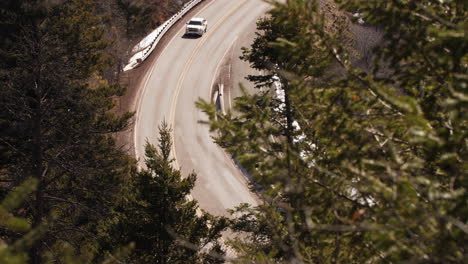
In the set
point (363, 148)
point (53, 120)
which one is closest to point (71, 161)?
point (53, 120)

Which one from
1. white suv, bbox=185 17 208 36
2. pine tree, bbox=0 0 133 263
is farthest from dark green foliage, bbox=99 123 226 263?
white suv, bbox=185 17 208 36

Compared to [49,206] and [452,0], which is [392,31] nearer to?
[452,0]

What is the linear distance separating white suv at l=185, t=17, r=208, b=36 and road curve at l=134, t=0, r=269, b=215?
59 centimetres

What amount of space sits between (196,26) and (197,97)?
8.73 metres

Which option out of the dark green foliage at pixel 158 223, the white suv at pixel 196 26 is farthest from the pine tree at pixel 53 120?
the white suv at pixel 196 26

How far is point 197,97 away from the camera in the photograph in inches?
1144

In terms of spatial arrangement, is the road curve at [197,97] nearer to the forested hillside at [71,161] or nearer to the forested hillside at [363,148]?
the forested hillside at [71,161]

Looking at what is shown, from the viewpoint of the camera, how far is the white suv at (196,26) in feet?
115

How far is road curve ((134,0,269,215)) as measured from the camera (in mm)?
22922

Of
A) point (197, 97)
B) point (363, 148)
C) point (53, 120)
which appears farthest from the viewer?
point (197, 97)

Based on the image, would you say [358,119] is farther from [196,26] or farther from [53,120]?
[196,26]

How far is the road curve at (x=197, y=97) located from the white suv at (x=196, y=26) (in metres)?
0.59

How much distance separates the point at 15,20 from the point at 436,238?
1285cm

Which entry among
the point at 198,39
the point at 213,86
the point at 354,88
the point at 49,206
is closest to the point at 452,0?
the point at 354,88
